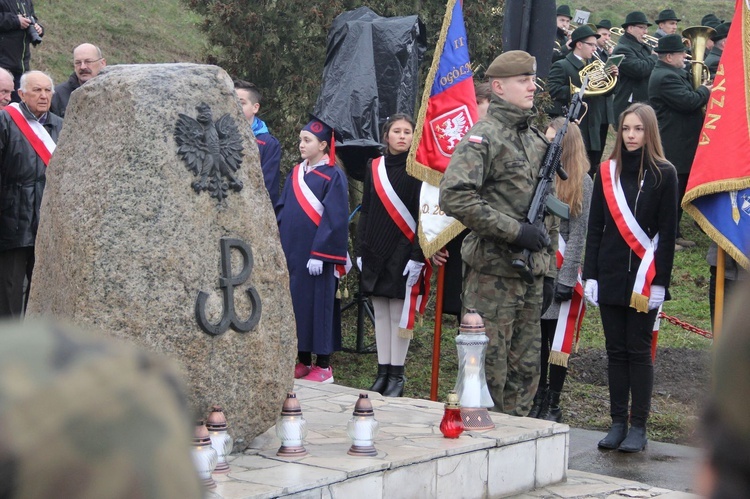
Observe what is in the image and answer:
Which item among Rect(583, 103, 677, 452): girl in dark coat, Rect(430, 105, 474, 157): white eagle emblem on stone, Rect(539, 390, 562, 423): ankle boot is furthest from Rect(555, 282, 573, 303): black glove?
Rect(430, 105, 474, 157): white eagle emblem on stone

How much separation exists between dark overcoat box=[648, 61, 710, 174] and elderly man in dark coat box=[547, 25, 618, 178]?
2.99 feet

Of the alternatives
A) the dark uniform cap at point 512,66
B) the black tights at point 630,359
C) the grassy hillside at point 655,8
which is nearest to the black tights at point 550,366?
the black tights at point 630,359

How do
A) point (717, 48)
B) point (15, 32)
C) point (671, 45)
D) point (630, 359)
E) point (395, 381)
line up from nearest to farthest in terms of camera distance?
point (630, 359) → point (395, 381) → point (15, 32) → point (671, 45) → point (717, 48)

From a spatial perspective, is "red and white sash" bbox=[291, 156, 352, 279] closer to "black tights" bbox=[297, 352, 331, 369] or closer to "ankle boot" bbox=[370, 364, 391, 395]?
"black tights" bbox=[297, 352, 331, 369]

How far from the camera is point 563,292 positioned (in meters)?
7.23

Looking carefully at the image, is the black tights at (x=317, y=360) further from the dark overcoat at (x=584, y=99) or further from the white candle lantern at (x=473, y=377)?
the dark overcoat at (x=584, y=99)

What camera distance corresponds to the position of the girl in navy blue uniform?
7.94 m

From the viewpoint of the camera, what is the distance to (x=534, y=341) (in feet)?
20.6

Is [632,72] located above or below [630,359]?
above

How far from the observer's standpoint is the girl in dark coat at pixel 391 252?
7.72 m

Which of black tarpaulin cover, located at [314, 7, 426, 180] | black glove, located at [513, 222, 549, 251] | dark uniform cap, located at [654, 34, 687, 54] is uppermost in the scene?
dark uniform cap, located at [654, 34, 687, 54]

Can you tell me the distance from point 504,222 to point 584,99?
691 centimetres

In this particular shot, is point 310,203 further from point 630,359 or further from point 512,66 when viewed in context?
point 630,359

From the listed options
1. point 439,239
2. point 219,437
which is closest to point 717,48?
point 439,239
